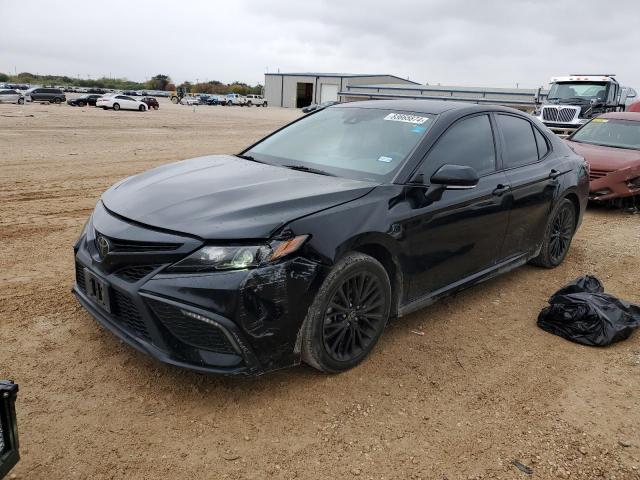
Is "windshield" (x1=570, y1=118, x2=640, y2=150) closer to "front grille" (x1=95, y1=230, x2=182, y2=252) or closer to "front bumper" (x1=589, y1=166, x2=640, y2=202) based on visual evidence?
"front bumper" (x1=589, y1=166, x2=640, y2=202)

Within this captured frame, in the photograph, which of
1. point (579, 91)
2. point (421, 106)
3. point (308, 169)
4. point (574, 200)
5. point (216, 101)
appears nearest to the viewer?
point (308, 169)

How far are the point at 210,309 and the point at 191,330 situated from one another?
0.17m

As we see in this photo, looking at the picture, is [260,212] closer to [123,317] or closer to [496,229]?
[123,317]

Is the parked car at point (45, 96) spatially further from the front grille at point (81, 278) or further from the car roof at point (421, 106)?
the front grille at point (81, 278)

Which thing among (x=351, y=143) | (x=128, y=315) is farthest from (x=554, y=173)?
(x=128, y=315)

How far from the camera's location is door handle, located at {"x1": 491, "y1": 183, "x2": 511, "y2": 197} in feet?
13.9

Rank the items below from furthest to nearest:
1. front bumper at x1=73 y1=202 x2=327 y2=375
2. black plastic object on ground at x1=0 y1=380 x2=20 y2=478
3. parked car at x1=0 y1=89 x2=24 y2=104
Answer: parked car at x1=0 y1=89 x2=24 y2=104 < front bumper at x1=73 y1=202 x2=327 y2=375 < black plastic object on ground at x1=0 y1=380 x2=20 y2=478

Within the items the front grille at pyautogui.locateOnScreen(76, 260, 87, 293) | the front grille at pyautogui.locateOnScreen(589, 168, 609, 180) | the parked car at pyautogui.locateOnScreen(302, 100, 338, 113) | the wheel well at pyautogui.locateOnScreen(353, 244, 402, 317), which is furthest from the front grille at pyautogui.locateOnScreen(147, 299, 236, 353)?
the front grille at pyautogui.locateOnScreen(589, 168, 609, 180)

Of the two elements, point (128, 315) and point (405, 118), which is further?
point (405, 118)

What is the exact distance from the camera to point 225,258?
2.75m

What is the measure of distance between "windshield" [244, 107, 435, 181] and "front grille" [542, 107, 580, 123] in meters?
16.7

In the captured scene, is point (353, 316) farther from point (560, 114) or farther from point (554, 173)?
point (560, 114)

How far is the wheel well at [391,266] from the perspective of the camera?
11.1 feet

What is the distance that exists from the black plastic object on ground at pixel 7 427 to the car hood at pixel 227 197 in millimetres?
1116
